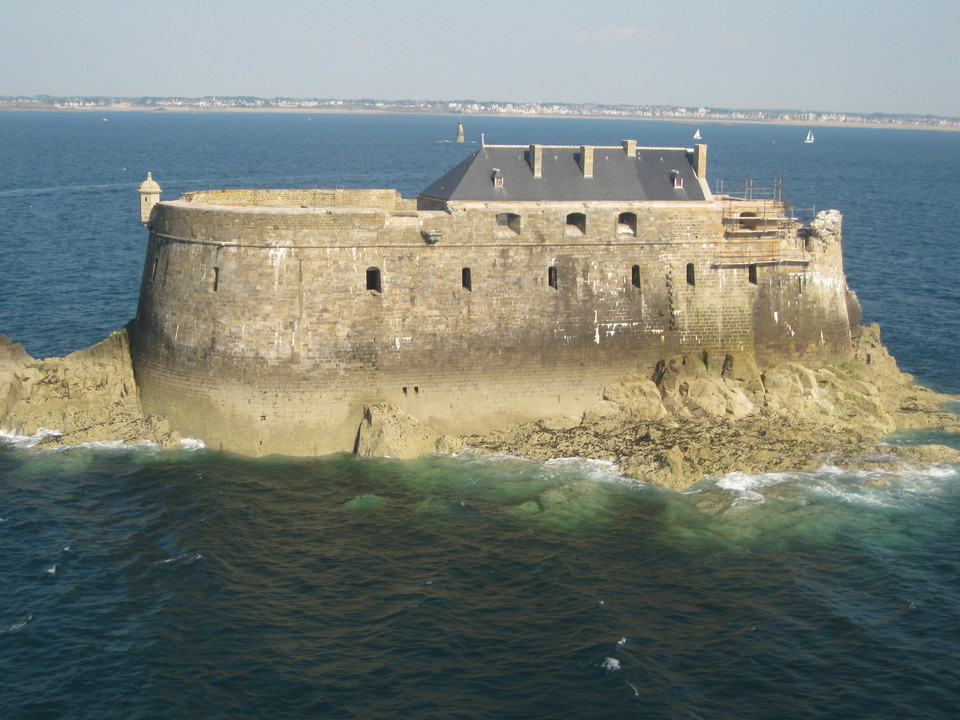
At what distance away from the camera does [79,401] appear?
42031 millimetres

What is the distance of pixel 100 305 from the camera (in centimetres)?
6219

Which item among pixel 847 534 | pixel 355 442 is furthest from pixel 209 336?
pixel 847 534

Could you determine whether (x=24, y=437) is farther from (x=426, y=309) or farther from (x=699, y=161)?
(x=699, y=161)

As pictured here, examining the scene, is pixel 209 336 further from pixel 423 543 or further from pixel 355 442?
pixel 423 543

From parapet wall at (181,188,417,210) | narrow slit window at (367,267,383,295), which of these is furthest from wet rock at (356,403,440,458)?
parapet wall at (181,188,417,210)

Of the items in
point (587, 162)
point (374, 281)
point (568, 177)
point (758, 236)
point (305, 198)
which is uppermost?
point (587, 162)

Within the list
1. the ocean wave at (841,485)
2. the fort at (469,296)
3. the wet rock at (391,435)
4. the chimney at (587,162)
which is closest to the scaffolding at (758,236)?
the fort at (469,296)

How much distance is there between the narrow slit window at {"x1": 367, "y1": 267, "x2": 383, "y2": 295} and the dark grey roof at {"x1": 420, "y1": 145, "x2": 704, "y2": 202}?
15.8 ft

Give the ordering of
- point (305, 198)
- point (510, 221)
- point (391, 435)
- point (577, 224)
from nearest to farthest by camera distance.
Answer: point (391, 435) < point (510, 221) < point (577, 224) < point (305, 198)

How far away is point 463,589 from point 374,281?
14.8m

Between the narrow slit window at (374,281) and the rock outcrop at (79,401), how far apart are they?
981cm

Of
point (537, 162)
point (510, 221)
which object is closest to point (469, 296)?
point (510, 221)

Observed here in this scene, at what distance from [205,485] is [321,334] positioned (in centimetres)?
720

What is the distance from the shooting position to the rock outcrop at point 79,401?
41.1 meters
